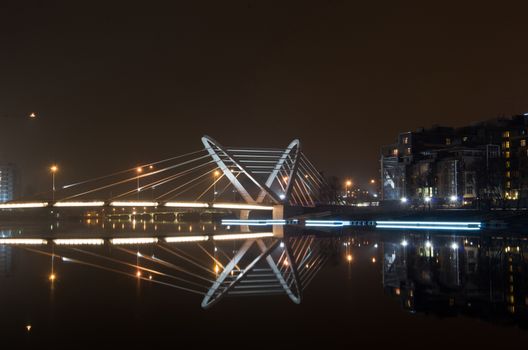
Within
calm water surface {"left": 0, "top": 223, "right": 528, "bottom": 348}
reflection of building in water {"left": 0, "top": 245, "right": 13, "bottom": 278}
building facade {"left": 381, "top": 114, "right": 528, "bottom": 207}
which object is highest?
building facade {"left": 381, "top": 114, "right": 528, "bottom": 207}

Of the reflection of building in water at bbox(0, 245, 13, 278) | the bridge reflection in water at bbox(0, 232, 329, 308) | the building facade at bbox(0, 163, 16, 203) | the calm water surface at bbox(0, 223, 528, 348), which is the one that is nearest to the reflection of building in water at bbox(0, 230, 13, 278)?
the reflection of building in water at bbox(0, 245, 13, 278)

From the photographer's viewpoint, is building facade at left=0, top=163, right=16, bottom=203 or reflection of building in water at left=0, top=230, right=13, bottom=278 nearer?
reflection of building in water at left=0, top=230, right=13, bottom=278

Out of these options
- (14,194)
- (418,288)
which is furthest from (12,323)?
(14,194)

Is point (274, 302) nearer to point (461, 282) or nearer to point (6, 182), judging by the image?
point (461, 282)

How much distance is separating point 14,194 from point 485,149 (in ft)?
492

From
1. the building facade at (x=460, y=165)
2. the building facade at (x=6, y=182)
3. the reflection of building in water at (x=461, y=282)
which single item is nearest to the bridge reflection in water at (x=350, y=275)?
the reflection of building in water at (x=461, y=282)

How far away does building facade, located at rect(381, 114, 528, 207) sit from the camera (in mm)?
89562

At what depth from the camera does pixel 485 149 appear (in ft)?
355

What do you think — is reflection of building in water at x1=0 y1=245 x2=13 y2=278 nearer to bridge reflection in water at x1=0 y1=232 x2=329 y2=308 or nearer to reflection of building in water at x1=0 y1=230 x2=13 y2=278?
reflection of building in water at x1=0 y1=230 x2=13 y2=278

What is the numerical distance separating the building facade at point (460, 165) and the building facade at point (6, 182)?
12401cm

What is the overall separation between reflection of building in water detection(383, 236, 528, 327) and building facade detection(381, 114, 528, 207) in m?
62.7

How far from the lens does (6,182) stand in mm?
187125

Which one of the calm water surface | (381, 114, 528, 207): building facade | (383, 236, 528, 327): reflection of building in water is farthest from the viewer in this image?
(381, 114, 528, 207): building facade

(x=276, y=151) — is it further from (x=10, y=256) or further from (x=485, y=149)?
(x=10, y=256)
